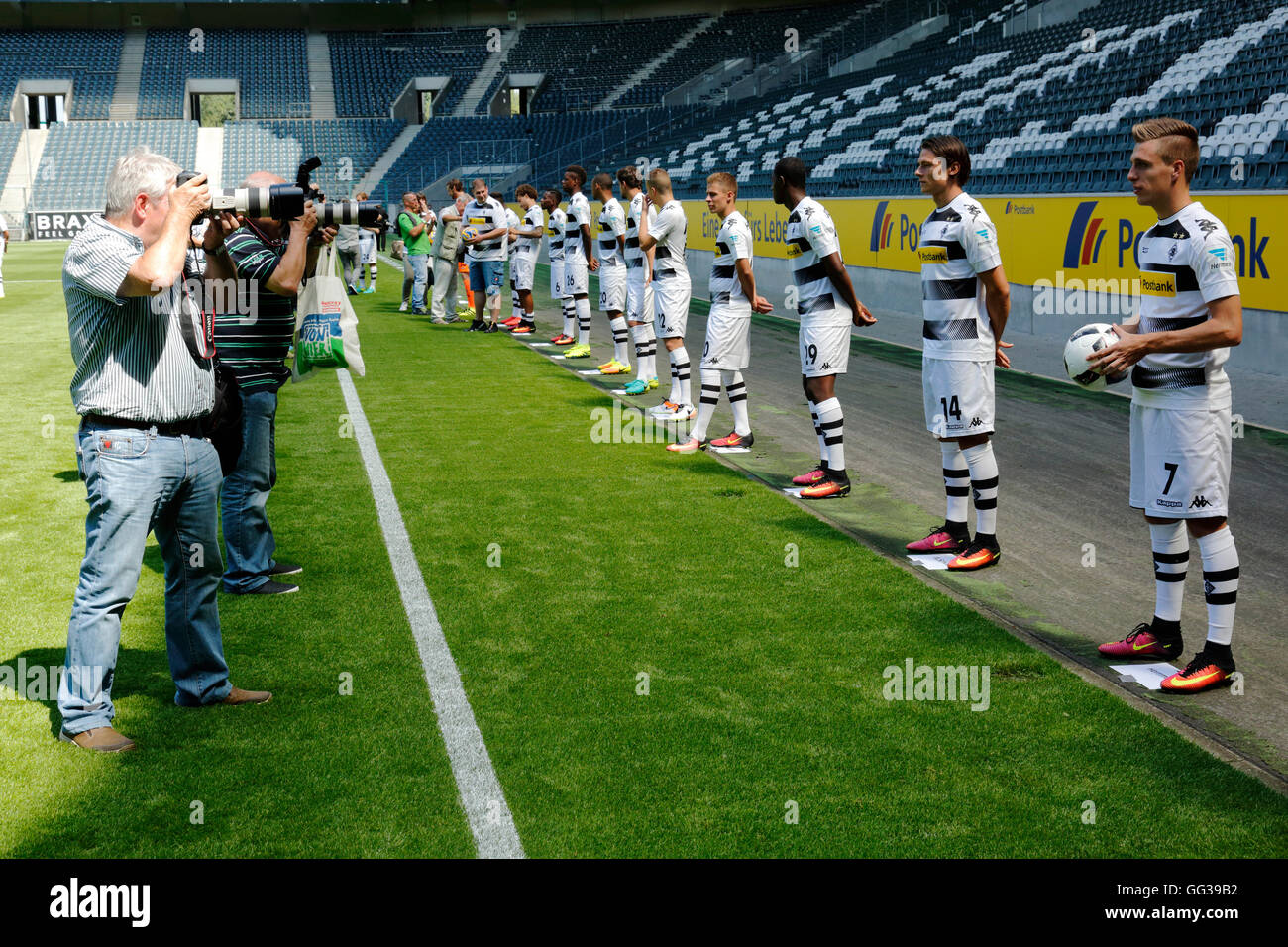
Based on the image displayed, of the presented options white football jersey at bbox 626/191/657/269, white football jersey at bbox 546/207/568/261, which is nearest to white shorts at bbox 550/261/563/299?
white football jersey at bbox 546/207/568/261

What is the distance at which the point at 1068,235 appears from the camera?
607 inches

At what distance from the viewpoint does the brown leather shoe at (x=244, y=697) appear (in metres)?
4.84

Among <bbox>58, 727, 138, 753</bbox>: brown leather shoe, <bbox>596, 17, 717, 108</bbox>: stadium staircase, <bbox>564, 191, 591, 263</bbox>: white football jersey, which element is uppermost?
<bbox>596, 17, 717, 108</bbox>: stadium staircase

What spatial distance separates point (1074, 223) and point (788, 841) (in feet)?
43.6

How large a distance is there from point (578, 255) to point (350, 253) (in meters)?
Answer: 9.23

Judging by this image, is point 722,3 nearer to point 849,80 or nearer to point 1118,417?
point 849,80

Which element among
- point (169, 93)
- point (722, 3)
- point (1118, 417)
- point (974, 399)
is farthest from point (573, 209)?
point (169, 93)

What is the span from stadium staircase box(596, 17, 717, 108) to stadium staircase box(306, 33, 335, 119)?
13.9m

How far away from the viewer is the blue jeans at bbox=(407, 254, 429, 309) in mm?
22047

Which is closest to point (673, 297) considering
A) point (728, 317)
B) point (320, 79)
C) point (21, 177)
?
point (728, 317)

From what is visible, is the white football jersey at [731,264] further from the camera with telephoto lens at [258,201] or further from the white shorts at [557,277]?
the white shorts at [557,277]

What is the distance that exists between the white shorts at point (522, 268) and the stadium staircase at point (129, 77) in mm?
43234

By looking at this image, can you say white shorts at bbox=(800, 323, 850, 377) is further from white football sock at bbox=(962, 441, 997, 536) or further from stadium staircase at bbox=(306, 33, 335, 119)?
stadium staircase at bbox=(306, 33, 335, 119)

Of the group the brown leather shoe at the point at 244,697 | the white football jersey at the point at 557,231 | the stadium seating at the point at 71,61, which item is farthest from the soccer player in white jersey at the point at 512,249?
the stadium seating at the point at 71,61
